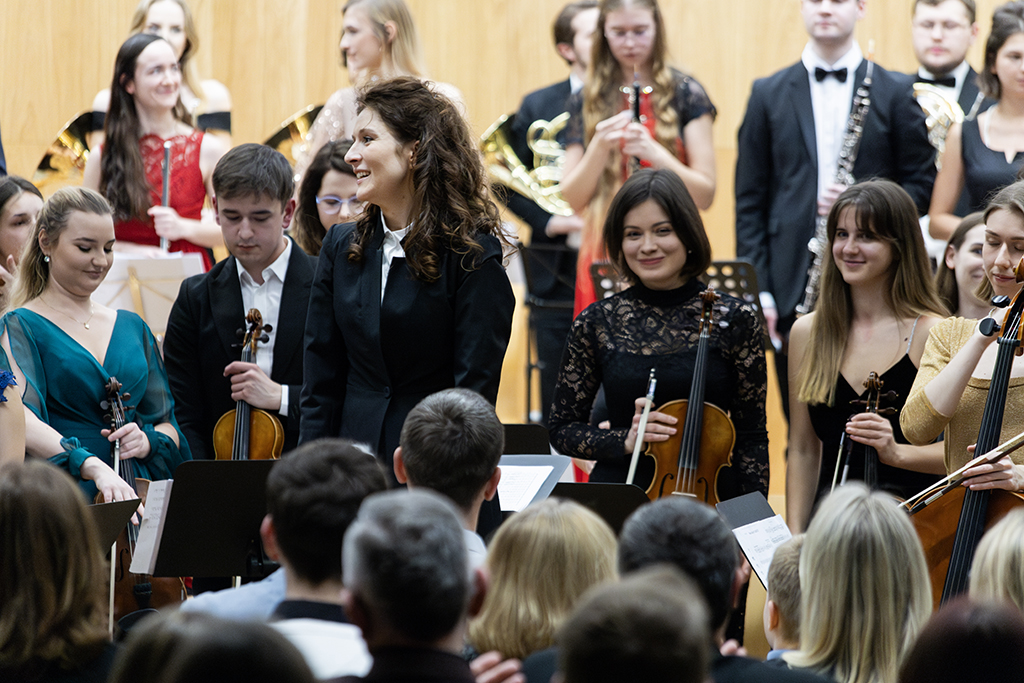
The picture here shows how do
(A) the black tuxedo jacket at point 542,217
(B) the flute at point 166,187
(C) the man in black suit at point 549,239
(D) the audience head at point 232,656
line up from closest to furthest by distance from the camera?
(D) the audience head at point 232,656, (B) the flute at point 166,187, (C) the man in black suit at point 549,239, (A) the black tuxedo jacket at point 542,217

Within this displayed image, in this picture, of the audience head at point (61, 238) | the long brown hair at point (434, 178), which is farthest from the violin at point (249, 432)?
the long brown hair at point (434, 178)

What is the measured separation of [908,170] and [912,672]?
3051 mm

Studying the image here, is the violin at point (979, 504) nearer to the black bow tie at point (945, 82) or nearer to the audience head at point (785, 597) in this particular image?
the audience head at point (785, 597)

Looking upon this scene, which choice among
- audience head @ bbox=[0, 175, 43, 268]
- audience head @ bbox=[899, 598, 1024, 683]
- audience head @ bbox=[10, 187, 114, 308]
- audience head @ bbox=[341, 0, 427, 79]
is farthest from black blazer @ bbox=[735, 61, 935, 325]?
audience head @ bbox=[899, 598, 1024, 683]

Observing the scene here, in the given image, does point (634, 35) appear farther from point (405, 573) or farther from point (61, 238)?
point (405, 573)

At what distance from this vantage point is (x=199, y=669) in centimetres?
105

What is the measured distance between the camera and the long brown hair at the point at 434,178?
8.18 ft

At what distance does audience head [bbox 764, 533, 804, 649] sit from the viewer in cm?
182

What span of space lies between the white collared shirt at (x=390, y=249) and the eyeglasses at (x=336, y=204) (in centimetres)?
100

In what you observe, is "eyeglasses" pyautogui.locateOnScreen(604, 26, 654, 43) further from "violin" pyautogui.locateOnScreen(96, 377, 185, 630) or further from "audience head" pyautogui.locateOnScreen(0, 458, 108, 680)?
"audience head" pyautogui.locateOnScreen(0, 458, 108, 680)

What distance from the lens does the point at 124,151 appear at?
4145mm

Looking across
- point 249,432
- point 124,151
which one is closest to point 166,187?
point 124,151

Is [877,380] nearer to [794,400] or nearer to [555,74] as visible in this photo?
[794,400]

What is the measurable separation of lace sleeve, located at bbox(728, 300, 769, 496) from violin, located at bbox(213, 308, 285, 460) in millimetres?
1131
